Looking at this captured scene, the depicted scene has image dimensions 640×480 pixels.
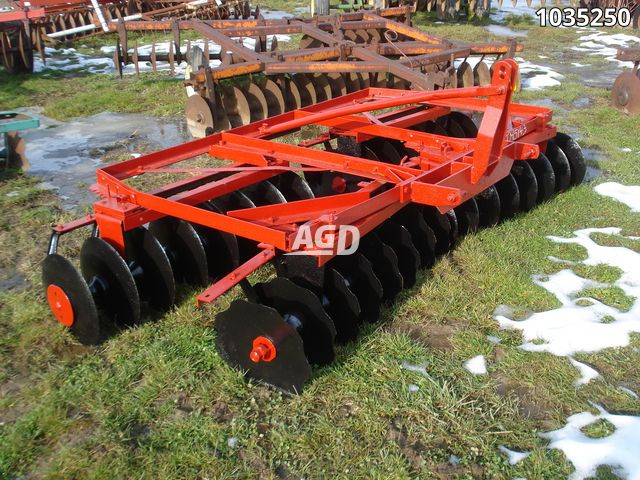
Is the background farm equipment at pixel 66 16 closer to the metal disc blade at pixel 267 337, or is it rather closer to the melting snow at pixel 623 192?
the melting snow at pixel 623 192

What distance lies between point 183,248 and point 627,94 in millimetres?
5874

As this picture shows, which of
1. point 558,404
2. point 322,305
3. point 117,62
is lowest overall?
point 558,404

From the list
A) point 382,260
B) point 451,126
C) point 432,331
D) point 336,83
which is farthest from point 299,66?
point 432,331

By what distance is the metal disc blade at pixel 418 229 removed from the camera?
3281mm

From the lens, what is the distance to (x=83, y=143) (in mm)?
6012

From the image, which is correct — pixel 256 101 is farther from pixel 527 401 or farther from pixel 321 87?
pixel 527 401

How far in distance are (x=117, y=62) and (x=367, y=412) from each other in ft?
20.5

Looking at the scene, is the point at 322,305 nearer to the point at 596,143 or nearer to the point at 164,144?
the point at 164,144

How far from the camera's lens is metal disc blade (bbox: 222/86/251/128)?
5969mm

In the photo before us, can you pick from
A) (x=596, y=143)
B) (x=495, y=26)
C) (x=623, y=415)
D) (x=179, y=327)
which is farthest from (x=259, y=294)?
(x=495, y=26)

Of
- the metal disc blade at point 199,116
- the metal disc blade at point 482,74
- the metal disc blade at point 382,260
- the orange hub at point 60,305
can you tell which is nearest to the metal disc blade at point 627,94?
the metal disc blade at point 482,74

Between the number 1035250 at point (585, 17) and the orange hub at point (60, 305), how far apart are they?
14259 mm

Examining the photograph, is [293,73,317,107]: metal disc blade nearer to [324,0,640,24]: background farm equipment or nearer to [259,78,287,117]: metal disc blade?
[259,78,287,117]: metal disc blade

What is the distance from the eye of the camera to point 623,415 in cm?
232
